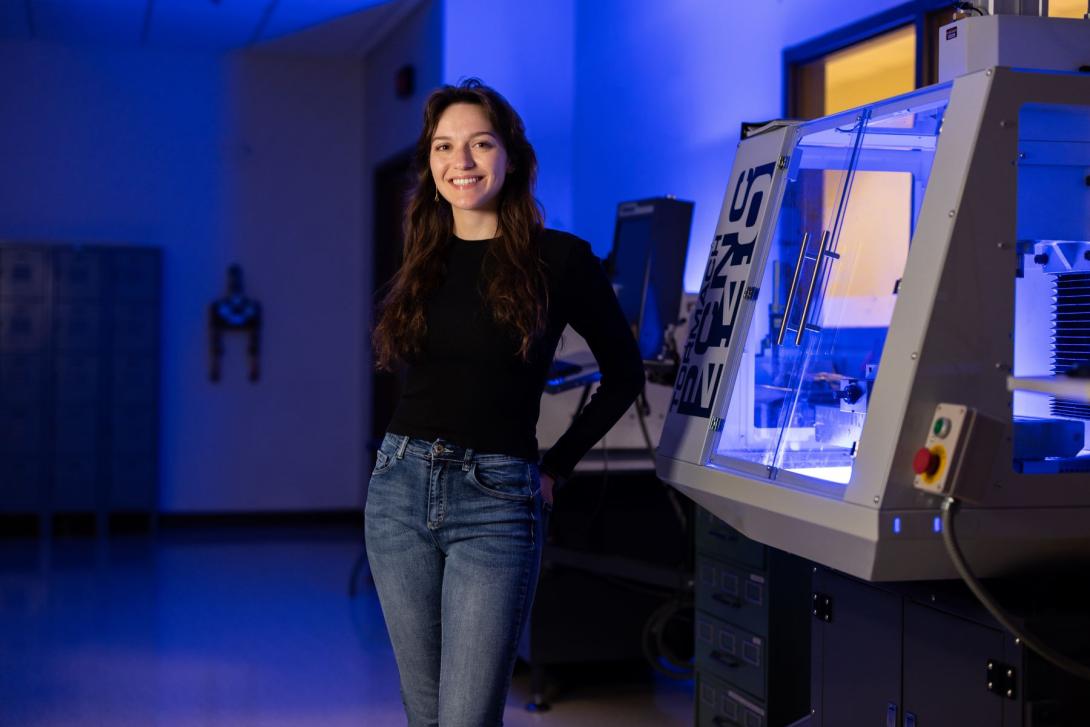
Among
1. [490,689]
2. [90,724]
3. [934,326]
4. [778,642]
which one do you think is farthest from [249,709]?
[934,326]

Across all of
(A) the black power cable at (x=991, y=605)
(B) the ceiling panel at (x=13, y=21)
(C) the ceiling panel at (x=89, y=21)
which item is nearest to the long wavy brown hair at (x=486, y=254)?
(A) the black power cable at (x=991, y=605)

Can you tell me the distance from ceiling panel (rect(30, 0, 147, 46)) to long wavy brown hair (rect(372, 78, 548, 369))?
15.1ft

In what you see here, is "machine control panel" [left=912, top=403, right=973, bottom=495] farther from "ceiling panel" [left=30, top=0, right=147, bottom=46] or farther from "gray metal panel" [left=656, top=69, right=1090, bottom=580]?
"ceiling panel" [left=30, top=0, right=147, bottom=46]

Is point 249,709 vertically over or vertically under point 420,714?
under

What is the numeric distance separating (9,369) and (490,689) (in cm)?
563

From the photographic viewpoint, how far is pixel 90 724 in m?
3.39

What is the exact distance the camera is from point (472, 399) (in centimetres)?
181

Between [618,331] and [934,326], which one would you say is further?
[618,331]

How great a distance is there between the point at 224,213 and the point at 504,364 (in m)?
5.67

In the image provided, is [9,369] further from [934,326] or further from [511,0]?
[934,326]

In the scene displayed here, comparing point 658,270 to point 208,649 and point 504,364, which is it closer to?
point 504,364

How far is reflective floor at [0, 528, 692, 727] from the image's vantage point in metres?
3.53

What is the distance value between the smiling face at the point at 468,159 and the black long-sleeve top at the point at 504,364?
81mm

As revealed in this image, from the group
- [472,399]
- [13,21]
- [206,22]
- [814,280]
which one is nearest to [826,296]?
[814,280]
